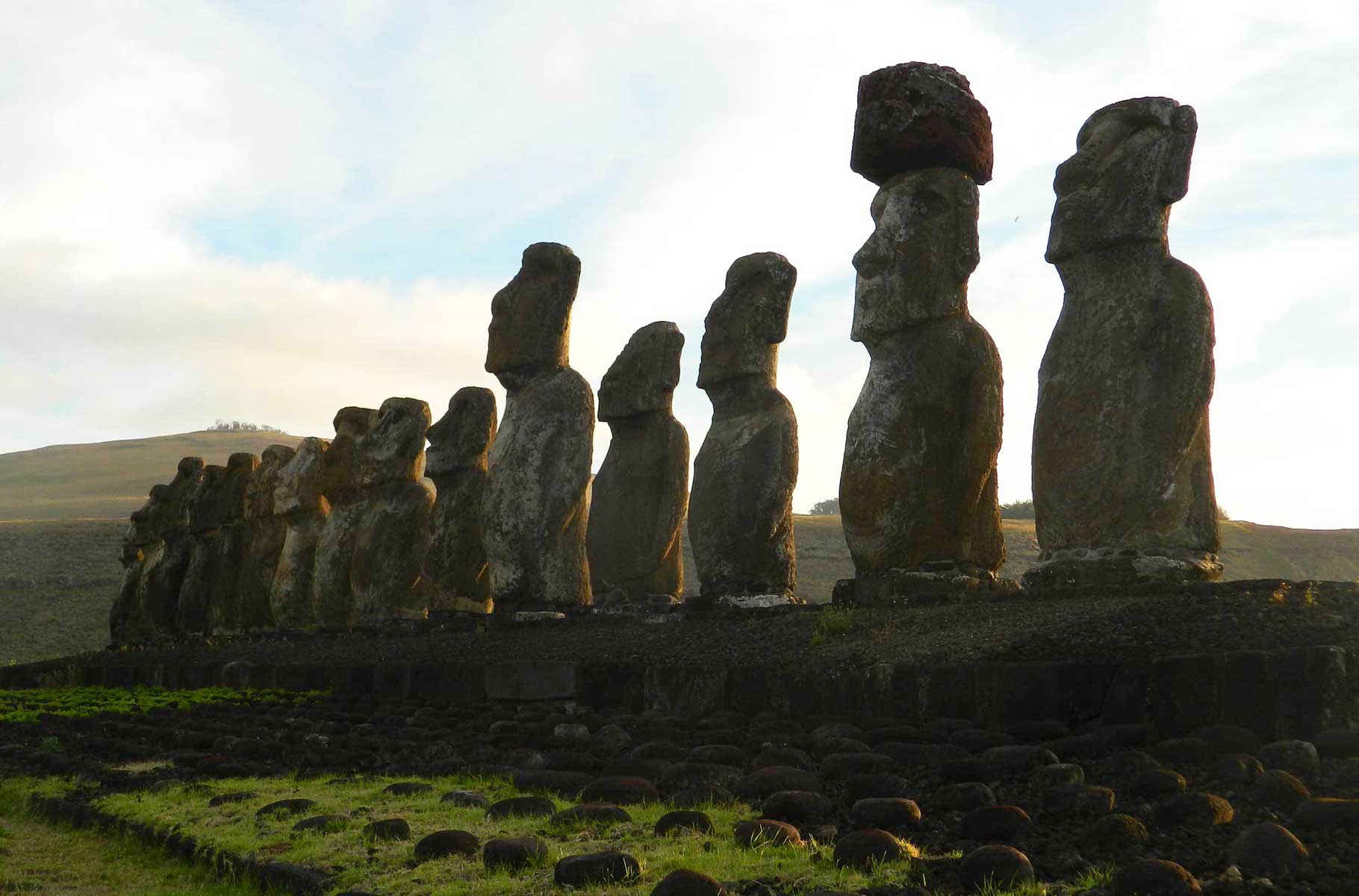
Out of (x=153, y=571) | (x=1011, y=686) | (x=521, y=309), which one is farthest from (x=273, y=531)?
(x=1011, y=686)

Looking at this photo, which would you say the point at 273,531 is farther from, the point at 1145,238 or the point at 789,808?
the point at 789,808

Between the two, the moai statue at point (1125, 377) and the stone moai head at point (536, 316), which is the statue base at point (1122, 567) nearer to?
the moai statue at point (1125, 377)

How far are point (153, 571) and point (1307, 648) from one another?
2132 centimetres

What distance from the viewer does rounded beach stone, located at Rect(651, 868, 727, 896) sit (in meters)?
3.49

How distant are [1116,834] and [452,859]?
187 centimetres

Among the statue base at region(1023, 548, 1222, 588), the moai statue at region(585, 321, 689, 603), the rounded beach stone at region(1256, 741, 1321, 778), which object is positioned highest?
the moai statue at region(585, 321, 689, 603)

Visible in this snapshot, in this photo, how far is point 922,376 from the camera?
9.39 metres

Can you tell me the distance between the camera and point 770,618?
29.8ft

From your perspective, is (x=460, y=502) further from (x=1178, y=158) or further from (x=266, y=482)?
(x=1178, y=158)

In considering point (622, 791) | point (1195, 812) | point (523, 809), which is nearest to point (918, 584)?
point (622, 791)

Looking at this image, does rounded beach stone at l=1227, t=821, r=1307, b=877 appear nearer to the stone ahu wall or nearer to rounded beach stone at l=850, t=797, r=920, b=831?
rounded beach stone at l=850, t=797, r=920, b=831

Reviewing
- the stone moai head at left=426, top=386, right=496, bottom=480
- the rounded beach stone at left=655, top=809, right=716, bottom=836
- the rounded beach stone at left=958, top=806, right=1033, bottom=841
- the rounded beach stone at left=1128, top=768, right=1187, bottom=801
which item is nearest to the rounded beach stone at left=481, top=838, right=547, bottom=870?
the rounded beach stone at left=655, top=809, right=716, bottom=836

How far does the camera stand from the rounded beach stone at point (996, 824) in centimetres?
397

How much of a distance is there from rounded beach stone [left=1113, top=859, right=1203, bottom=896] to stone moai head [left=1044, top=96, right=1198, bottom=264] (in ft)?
18.4
